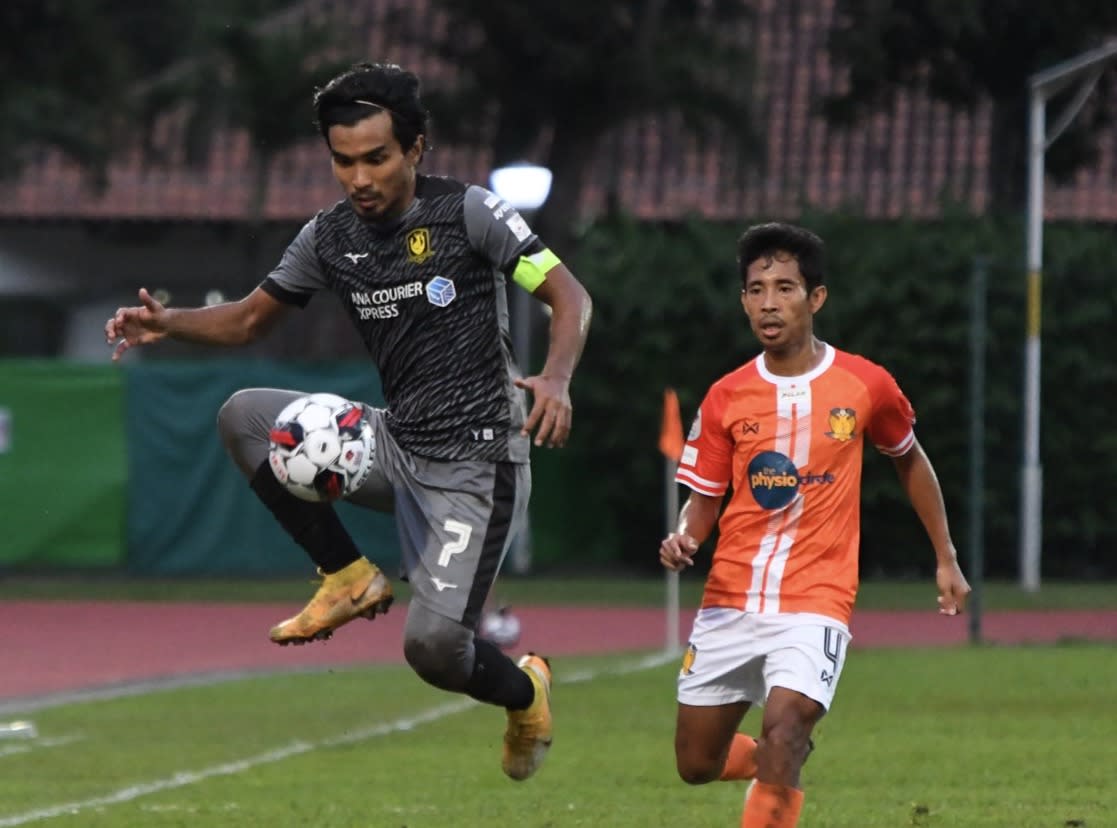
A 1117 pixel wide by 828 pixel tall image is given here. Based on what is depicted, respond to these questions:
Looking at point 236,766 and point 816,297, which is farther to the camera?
point 236,766

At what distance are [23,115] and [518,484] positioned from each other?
72.2 feet

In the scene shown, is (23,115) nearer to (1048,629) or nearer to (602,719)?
(1048,629)

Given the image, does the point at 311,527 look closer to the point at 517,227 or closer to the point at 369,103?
the point at 517,227

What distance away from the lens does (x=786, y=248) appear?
25.1 ft

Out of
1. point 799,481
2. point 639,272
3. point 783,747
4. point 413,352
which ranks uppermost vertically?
point 639,272

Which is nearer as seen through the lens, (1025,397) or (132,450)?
(1025,397)

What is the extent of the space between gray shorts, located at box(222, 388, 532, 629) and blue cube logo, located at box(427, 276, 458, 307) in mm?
446

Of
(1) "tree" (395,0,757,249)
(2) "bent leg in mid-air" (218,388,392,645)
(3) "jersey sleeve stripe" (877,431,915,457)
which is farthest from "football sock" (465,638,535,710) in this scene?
(1) "tree" (395,0,757,249)

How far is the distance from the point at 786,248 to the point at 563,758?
4.69m

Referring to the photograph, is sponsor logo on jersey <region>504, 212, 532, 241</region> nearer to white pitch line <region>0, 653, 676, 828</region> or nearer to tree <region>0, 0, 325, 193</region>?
white pitch line <region>0, 653, 676, 828</region>

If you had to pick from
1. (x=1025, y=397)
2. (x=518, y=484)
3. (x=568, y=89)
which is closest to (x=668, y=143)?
(x=568, y=89)

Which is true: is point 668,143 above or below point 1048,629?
above

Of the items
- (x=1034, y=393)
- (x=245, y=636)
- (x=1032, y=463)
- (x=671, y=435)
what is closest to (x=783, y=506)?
(x=671, y=435)

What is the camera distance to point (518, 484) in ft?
26.3
